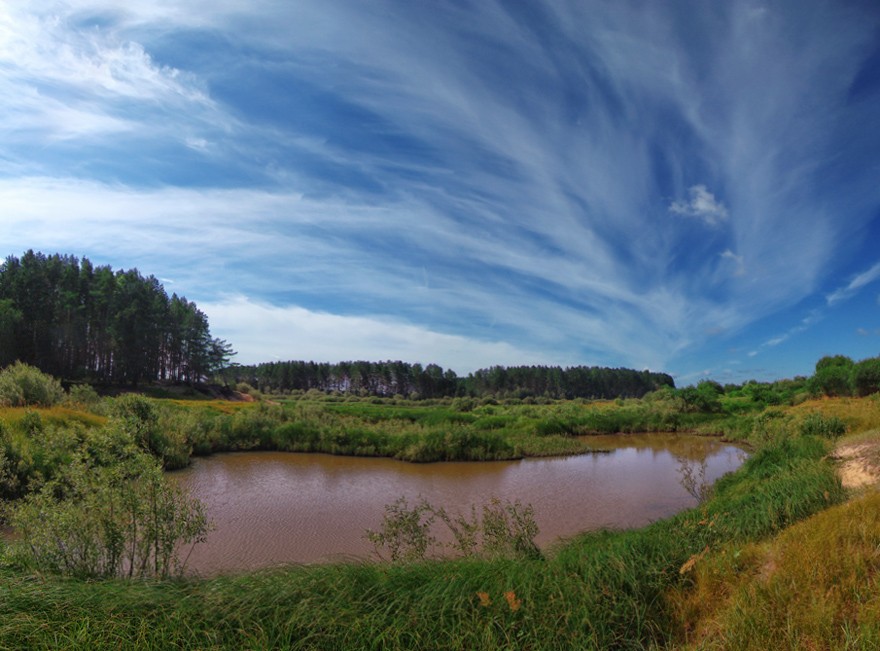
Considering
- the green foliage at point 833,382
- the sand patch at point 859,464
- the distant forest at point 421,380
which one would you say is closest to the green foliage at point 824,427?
the sand patch at point 859,464

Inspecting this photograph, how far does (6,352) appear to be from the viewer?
42688 millimetres

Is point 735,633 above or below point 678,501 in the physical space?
above

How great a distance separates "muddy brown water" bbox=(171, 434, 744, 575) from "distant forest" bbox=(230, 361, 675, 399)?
8084 cm

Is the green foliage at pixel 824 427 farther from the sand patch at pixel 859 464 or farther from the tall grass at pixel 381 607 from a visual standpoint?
the tall grass at pixel 381 607

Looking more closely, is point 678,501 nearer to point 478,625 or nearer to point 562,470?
point 562,470

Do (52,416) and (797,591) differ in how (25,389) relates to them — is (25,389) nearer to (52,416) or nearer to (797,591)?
(52,416)

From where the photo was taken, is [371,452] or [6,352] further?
[6,352]

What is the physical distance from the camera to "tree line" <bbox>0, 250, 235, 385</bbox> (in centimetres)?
4578

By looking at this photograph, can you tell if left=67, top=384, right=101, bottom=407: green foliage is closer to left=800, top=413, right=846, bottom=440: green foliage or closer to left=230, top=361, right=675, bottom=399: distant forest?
A: left=800, top=413, right=846, bottom=440: green foliage

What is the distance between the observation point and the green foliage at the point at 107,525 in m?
5.90

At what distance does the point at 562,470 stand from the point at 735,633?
18.2 meters

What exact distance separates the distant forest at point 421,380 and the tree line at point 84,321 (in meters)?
45.4

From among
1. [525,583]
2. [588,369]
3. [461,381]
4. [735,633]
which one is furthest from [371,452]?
[588,369]

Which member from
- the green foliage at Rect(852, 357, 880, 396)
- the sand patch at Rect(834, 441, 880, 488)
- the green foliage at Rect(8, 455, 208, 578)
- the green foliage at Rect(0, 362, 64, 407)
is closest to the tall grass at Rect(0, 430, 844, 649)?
the green foliage at Rect(8, 455, 208, 578)
